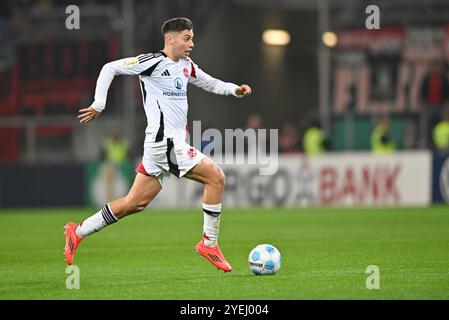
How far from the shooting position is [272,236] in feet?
45.9

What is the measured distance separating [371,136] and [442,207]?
4206 millimetres

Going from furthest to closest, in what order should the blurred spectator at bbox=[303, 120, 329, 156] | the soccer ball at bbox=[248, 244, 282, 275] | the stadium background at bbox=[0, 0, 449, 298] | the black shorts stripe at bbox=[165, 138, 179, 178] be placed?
the blurred spectator at bbox=[303, 120, 329, 156]
the stadium background at bbox=[0, 0, 449, 298]
the black shorts stripe at bbox=[165, 138, 179, 178]
the soccer ball at bbox=[248, 244, 282, 275]

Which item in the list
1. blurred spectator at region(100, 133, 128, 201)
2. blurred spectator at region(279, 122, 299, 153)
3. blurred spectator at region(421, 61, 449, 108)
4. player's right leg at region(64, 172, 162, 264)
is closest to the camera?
player's right leg at region(64, 172, 162, 264)

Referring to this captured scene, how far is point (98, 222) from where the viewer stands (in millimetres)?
9461

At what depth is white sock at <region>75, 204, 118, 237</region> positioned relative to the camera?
31.0ft

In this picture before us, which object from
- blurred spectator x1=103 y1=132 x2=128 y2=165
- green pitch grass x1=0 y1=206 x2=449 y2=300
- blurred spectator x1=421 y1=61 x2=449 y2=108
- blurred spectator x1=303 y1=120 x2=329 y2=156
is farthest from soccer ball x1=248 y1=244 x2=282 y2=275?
blurred spectator x1=421 y1=61 x2=449 y2=108

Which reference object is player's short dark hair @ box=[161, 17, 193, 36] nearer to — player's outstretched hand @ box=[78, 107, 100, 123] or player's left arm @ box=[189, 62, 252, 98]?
player's left arm @ box=[189, 62, 252, 98]

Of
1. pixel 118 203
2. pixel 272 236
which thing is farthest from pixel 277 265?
pixel 272 236

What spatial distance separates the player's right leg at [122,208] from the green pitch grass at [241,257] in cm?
37

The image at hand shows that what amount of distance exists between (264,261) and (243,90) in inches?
68.4

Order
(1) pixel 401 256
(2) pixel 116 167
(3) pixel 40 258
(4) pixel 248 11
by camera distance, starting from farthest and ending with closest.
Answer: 1. (4) pixel 248 11
2. (2) pixel 116 167
3. (3) pixel 40 258
4. (1) pixel 401 256

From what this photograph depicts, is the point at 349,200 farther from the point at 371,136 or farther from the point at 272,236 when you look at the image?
the point at 272,236

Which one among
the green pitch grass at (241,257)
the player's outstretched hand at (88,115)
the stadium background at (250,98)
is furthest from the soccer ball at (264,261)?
the stadium background at (250,98)

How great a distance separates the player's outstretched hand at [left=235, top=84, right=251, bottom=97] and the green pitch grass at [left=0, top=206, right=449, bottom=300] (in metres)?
1.64
